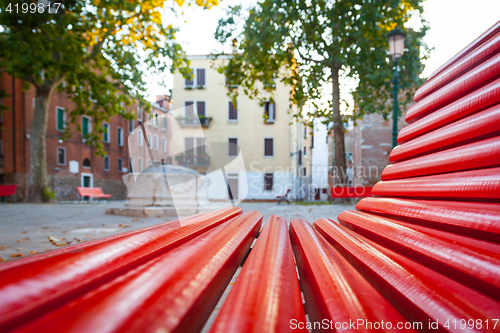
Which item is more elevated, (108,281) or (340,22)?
(340,22)

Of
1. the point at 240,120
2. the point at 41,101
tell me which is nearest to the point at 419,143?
the point at 41,101

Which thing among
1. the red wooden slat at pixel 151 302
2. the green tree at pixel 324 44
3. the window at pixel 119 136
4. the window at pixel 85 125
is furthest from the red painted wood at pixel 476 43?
the window at pixel 119 136

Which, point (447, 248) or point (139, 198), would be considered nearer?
point (447, 248)

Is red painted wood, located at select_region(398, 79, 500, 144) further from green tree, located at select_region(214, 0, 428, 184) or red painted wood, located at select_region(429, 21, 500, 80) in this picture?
green tree, located at select_region(214, 0, 428, 184)

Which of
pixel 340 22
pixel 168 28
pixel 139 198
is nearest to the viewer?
pixel 139 198

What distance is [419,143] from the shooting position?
5.81 feet

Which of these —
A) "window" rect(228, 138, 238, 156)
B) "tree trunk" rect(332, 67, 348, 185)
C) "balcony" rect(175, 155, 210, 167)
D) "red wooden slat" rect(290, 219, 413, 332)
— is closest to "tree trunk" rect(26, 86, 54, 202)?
"window" rect(228, 138, 238, 156)

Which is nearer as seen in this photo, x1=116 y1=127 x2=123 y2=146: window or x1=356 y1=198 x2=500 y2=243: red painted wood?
x1=356 y1=198 x2=500 y2=243: red painted wood

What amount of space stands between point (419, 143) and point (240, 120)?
25648 millimetres

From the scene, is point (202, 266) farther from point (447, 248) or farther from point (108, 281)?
point (447, 248)

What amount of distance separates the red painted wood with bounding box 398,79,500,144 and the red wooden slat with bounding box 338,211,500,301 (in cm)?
55

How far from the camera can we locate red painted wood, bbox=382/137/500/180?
1059mm

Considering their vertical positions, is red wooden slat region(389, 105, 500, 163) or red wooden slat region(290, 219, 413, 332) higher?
red wooden slat region(389, 105, 500, 163)

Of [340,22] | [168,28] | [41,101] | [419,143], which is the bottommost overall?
[419,143]
